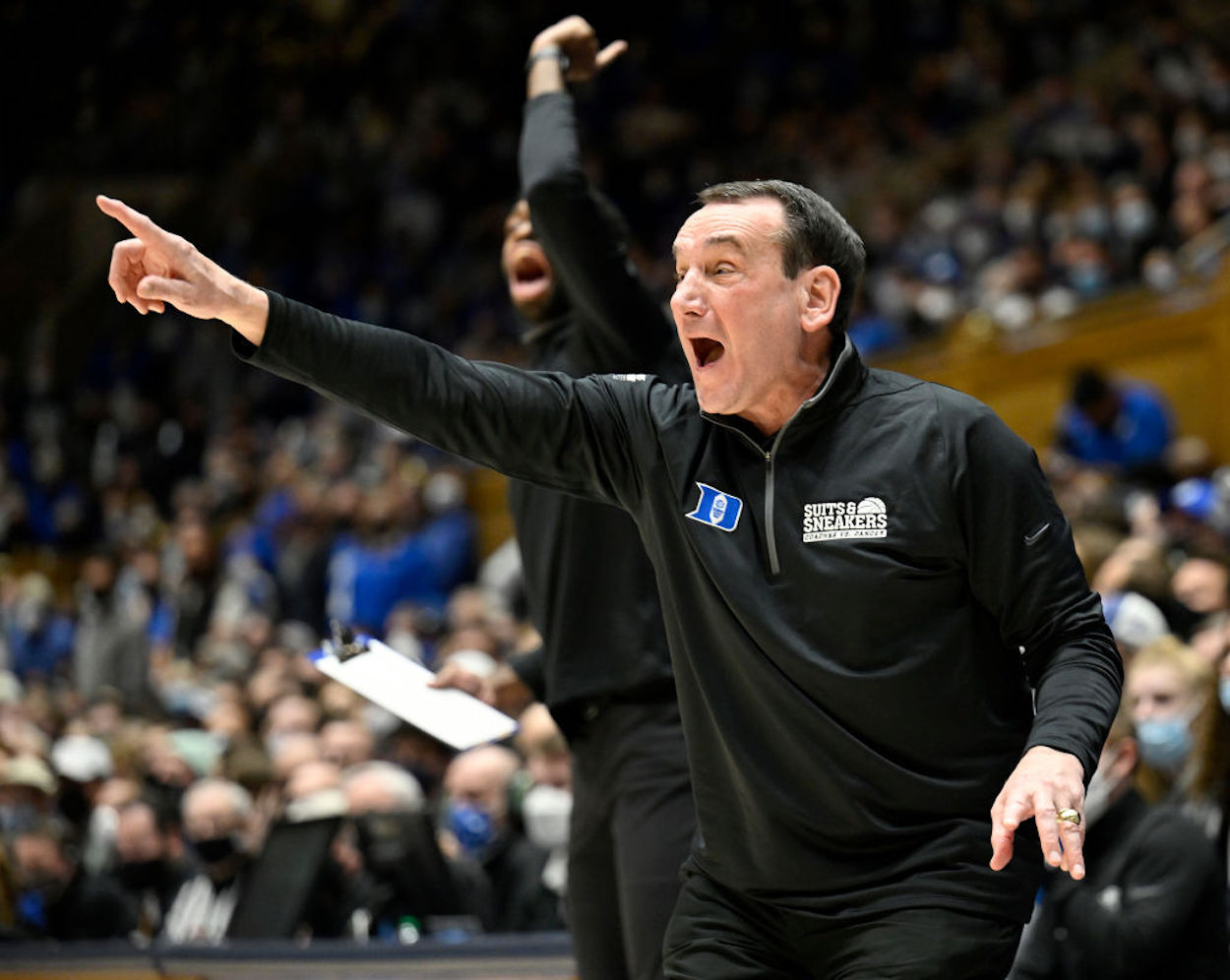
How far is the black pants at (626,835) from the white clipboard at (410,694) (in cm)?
17

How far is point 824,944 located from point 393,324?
45.0 ft

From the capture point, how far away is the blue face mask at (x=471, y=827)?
20.0ft

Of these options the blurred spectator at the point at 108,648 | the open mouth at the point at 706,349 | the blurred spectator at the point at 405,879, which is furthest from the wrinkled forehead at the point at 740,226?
the blurred spectator at the point at 108,648

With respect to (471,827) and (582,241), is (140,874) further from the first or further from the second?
(582,241)

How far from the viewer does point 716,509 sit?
7.82 feet

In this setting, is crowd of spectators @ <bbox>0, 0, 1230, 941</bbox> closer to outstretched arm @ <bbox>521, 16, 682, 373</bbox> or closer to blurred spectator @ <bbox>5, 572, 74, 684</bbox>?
blurred spectator @ <bbox>5, 572, 74, 684</bbox>

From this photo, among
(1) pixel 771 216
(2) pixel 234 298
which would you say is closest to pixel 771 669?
(1) pixel 771 216

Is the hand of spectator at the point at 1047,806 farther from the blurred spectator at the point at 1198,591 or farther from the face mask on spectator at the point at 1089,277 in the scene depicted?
the face mask on spectator at the point at 1089,277

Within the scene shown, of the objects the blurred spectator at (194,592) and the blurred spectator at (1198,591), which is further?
the blurred spectator at (194,592)

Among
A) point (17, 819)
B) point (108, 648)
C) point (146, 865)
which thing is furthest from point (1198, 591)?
point (108, 648)

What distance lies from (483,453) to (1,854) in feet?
16.7

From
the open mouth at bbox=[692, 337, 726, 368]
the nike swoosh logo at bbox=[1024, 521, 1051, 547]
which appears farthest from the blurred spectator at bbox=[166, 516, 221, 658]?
the nike swoosh logo at bbox=[1024, 521, 1051, 547]

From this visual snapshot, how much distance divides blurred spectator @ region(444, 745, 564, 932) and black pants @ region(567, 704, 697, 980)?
2364mm

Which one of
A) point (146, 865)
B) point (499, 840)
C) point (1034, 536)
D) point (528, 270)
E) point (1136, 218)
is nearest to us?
point (1034, 536)
